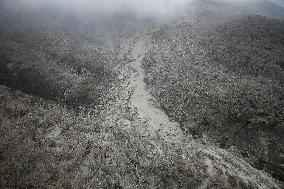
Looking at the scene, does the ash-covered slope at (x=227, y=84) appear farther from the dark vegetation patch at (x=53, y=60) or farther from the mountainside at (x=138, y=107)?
the dark vegetation patch at (x=53, y=60)

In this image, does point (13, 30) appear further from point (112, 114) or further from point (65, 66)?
point (112, 114)

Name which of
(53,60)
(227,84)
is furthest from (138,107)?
(53,60)

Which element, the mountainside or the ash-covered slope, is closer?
the mountainside

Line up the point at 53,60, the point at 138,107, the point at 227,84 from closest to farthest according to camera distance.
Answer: the point at 138,107 → the point at 227,84 → the point at 53,60

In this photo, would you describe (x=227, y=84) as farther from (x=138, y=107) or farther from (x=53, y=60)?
(x=53, y=60)

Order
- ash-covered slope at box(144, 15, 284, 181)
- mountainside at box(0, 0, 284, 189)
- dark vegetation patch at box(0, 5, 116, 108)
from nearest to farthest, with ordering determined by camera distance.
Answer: mountainside at box(0, 0, 284, 189), ash-covered slope at box(144, 15, 284, 181), dark vegetation patch at box(0, 5, 116, 108)

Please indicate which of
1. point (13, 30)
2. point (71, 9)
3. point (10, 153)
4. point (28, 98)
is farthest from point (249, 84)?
point (71, 9)

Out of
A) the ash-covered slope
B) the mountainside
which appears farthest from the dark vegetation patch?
the ash-covered slope

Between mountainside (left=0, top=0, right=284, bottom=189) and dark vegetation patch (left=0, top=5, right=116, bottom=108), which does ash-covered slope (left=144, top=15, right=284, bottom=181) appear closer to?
mountainside (left=0, top=0, right=284, bottom=189)
